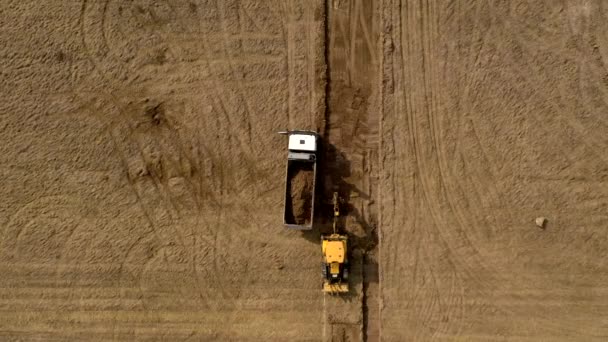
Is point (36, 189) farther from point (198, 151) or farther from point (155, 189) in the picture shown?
point (198, 151)

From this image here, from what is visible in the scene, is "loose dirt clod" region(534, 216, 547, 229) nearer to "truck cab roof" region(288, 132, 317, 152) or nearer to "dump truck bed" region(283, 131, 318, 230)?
"dump truck bed" region(283, 131, 318, 230)

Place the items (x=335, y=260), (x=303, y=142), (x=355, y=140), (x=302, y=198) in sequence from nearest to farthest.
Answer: (x=335, y=260), (x=303, y=142), (x=302, y=198), (x=355, y=140)

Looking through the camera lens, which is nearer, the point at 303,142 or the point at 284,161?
the point at 303,142

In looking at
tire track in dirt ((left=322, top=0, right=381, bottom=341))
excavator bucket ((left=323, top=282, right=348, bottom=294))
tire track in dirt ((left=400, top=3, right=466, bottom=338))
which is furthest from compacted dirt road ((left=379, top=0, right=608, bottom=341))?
excavator bucket ((left=323, top=282, right=348, bottom=294))

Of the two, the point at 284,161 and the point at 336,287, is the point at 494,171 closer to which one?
the point at 336,287

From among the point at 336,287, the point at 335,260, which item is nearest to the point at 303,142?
the point at 335,260
